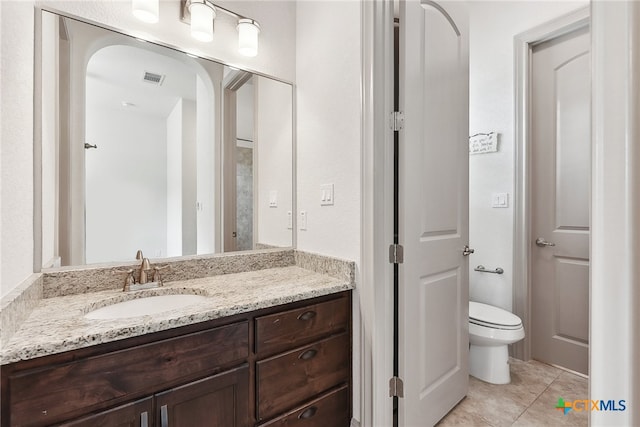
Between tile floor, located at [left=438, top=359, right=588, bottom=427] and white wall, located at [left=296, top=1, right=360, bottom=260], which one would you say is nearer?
white wall, located at [left=296, top=1, right=360, bottom=260]

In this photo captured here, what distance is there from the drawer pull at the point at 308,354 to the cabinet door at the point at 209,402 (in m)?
0.24

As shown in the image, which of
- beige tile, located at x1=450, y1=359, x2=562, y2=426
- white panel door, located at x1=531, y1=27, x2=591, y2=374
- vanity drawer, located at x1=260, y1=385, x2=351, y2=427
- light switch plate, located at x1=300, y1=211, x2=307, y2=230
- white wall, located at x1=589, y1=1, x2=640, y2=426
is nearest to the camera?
white wall, located at x1=589, y1=1, x2=640, y2=426

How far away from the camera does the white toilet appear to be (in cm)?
191

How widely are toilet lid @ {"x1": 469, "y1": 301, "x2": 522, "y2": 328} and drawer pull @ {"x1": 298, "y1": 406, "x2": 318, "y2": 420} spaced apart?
125cm

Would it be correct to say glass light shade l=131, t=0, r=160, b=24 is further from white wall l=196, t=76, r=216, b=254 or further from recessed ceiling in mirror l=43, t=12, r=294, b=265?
white wall l=196, t=76, r=216, b=254

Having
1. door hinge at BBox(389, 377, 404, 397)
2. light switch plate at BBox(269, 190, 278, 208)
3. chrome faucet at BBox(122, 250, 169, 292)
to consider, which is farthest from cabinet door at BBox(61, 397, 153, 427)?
light switch plate at BBox(269, 190, 278, 208)

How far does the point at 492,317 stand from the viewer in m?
2.03

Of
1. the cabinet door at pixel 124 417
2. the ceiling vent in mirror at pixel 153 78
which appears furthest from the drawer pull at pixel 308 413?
the ceiling vent in mirror at pixel 153 78

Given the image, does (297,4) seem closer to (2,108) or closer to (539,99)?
(2,108)

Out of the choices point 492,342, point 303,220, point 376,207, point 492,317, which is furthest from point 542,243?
point 303,220

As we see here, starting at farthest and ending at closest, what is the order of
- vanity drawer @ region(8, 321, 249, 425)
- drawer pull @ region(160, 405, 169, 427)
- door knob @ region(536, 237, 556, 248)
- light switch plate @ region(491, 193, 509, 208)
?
1. light switch plate @ region(491, 193, 509, 208)
2. door knob @ region(536, 237, 556, 248)
3. drawer pull @ region(160, 405, 169, 427)
4. vanity drawer @ region(8, 321, 249, 425)

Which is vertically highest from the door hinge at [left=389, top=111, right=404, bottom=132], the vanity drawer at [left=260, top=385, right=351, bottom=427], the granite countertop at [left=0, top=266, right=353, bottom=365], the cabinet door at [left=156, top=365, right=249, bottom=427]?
the door hinge at [left=389, top=111, right=404, bottom=132]

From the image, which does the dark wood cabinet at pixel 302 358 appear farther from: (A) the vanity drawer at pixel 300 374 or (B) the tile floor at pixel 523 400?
(B) the tile floor at pixel 523 400

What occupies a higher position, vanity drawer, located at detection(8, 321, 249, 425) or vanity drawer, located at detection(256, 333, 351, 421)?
vanity drawer, located at detection(8, 321, 249, 425)
